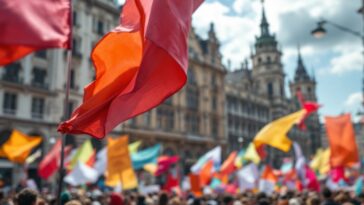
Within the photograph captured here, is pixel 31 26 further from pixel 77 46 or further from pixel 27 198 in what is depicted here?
pixel 77 46

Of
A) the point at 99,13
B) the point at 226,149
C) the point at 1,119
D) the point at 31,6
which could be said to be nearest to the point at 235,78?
the point at 226,149

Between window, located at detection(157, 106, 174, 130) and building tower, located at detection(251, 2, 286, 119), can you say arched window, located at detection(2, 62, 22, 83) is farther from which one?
building tower, located at detection(251, 2, 286, 119)

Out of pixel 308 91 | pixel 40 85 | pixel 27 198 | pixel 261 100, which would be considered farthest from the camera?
pixel 308 91

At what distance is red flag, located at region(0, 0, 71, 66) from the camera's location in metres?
5.53

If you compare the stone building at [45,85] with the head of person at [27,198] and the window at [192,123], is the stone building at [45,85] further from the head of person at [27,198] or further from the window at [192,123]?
the head of person at [27,198]

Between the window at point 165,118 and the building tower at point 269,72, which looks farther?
the building tower at point 269,72

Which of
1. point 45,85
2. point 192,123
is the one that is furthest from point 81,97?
point 192,123

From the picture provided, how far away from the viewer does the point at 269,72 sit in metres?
71.1

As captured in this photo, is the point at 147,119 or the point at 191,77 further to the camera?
the point at 191,77

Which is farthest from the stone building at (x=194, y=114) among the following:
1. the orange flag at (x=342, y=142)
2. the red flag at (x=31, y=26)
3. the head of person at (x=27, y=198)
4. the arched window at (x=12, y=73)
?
the head of person at (x=27, y=198)

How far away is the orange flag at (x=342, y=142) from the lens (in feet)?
38.7

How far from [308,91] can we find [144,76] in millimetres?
98251

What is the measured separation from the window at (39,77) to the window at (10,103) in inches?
80.6

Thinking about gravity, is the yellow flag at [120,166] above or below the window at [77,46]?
below
